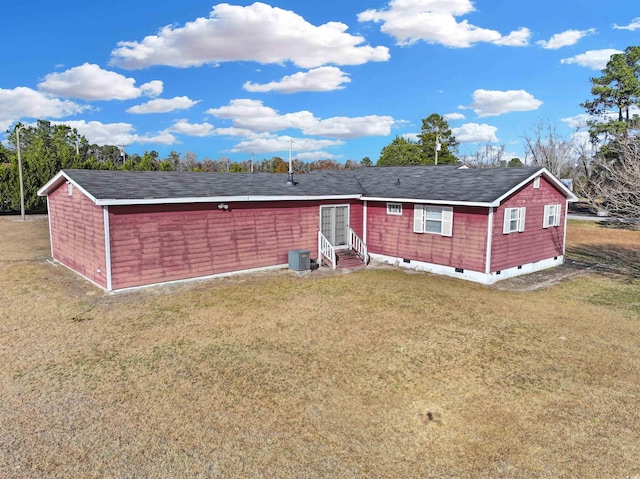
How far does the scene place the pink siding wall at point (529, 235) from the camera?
1415cm

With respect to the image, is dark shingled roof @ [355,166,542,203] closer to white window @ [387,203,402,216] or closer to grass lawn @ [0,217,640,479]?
white window @ [387,203,402,216]

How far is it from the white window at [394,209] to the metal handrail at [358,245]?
66.4 inches

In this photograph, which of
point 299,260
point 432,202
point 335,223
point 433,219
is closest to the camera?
point 432,202

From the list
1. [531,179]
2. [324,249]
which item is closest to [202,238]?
[324,249]

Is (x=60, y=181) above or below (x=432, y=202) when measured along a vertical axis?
above

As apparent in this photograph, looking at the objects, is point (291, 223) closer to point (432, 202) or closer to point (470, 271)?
point (432, 202)

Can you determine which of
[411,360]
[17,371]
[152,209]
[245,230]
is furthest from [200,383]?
[245,230]

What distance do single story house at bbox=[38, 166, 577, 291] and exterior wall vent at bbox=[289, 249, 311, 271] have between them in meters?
0.63

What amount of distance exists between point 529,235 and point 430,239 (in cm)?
374

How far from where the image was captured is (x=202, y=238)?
1370 cm

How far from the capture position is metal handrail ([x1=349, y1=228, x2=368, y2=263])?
55.4 ft

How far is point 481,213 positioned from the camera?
13820mm

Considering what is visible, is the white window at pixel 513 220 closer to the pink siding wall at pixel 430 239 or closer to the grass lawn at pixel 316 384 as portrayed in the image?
the pink siding wall at pixel 430 239

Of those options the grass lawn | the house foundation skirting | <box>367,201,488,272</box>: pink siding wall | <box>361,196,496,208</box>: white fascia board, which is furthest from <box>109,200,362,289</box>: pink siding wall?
the house foundation skirting
